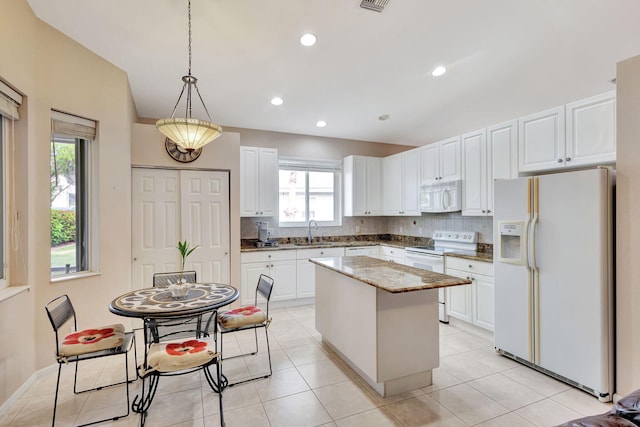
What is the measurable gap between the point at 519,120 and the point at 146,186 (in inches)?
173

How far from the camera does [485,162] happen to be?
3.71 metres

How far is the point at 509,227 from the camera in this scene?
2850mm

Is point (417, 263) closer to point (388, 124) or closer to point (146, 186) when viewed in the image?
point (388, 124)

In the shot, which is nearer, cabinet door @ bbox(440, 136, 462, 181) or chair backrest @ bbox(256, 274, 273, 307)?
chair backrest @ bbox(256, 274, 273, 307)

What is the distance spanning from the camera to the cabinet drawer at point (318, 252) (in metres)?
4.68

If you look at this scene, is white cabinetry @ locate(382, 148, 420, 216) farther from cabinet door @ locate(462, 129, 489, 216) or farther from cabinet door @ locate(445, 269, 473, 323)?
cabinet door @ locate(445, 269, 473, 323)

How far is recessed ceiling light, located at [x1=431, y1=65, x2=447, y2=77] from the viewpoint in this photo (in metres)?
3.33

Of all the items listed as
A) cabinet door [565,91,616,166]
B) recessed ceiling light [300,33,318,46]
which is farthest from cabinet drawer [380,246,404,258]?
recessed ceiling light [300,33,318,46]

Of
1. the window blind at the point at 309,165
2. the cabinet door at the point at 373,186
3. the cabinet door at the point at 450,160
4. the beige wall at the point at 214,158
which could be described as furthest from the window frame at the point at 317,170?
the cabinet door at the point at 450,160

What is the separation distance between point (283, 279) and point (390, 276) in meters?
2.44

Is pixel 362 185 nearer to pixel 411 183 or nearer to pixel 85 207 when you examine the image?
pixel 411 183

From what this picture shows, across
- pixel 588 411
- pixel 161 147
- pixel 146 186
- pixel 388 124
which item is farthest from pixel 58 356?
pixel 388 124

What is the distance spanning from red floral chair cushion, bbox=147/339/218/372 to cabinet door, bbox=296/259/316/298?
2.55 m

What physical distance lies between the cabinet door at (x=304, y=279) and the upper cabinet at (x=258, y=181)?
92 centimetres
